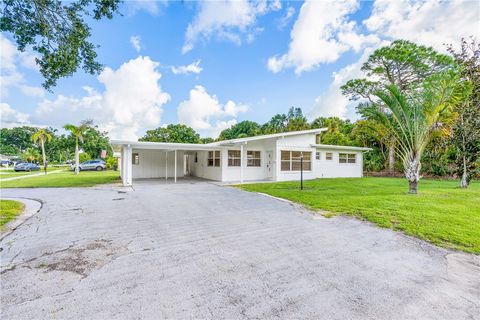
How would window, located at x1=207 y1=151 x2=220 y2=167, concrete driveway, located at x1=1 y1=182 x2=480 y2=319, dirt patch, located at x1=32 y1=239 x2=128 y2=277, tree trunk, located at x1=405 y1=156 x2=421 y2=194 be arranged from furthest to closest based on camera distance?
1. window, located at x1=207 y1=151 x2=220 y2=167
2. tree trunk, located at x1=405 y1=156 x2=421 y2=194
3. dirt patch, located at x1=32 y1=239 x2=128 y2=277
4. concrete driveway, located at x1=1 y1=182 x2=480 y2=319

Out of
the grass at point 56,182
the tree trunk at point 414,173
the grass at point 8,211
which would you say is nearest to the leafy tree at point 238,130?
the grass at point 56,182

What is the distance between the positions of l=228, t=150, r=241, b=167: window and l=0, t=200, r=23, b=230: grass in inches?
398

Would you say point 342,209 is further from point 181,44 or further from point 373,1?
point 181,44

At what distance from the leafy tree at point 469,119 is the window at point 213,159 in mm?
13066

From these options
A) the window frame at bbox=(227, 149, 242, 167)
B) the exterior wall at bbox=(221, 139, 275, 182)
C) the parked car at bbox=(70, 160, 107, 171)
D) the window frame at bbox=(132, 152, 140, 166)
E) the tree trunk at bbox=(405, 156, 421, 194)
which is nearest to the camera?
the tree trunk at bbox=(405, 156, 421, 194)

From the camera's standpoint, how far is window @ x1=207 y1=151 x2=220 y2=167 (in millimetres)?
15781

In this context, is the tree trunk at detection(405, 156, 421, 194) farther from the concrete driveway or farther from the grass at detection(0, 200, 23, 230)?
the grass at detection(0, 200, 23, 230)

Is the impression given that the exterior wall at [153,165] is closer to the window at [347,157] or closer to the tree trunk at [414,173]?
the window at [347,157]

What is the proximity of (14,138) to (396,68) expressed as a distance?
264 feet

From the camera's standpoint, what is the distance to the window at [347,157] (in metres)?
18.5

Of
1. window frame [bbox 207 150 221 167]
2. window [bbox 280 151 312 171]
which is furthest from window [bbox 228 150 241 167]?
window [bbox 280 151 312 171]

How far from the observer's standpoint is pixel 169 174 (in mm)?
18891

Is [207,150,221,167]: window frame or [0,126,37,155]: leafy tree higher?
[0,126,37,155]: leafy tree

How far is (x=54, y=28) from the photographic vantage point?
5547 mm
